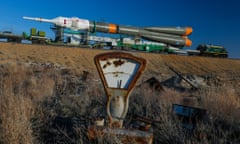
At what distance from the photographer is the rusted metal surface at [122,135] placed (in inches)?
104

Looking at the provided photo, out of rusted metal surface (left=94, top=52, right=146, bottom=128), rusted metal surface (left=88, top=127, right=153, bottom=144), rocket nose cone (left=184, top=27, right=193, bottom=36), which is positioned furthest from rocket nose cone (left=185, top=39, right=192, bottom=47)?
rusted metal surface (left=88, top=127, right=153, bottom=144)

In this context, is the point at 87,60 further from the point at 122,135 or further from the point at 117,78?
the point at 122,135

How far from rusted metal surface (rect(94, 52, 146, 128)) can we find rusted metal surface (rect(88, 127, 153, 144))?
322mm

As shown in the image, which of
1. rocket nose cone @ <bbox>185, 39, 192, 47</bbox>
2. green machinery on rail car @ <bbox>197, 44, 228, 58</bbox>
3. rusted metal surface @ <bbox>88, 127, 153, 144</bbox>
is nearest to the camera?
rusted metal surface @ <bbox>88, 127, 153, 144</bbox>

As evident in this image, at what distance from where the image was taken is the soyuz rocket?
32.8 m

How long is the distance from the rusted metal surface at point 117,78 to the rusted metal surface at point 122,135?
1.05ft

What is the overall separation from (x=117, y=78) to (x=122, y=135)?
2.52ft

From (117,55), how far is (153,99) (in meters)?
2.24

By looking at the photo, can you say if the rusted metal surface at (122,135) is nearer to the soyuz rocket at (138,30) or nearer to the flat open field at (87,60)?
the flat open field at (87,60)

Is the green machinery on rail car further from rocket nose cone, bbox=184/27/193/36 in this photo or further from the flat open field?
rocket nose cone, bbox=184/27/193/36

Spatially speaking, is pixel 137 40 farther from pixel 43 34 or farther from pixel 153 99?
pixel 153 99

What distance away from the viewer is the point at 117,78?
3.14 metres

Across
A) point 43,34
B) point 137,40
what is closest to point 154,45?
point 137,40

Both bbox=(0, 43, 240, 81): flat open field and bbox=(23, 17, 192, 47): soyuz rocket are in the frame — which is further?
bbox=(23, 17, 192, 47): soyuz rocket
